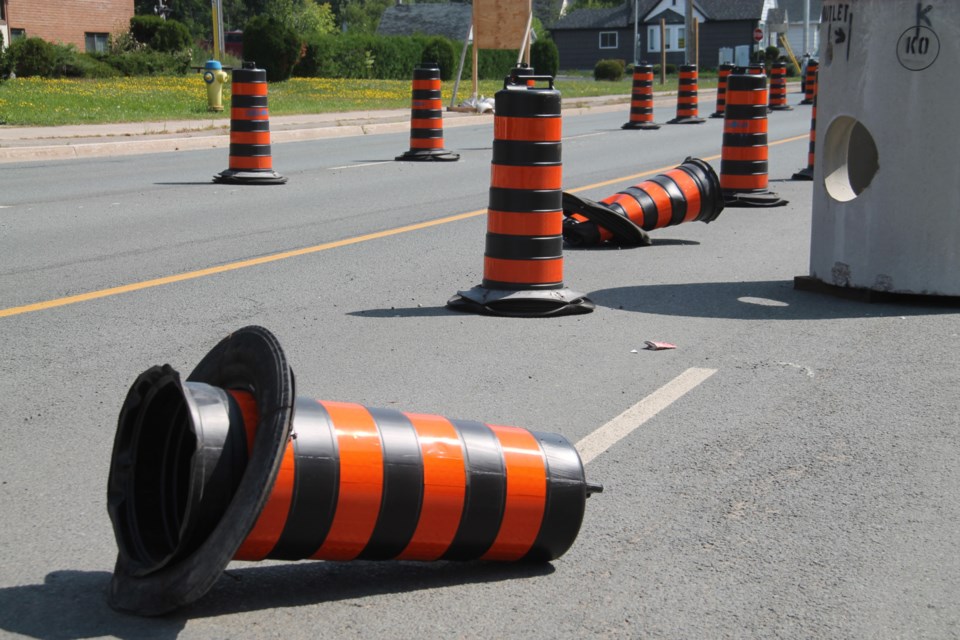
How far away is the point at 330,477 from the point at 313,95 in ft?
103

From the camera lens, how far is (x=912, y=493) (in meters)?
4.56

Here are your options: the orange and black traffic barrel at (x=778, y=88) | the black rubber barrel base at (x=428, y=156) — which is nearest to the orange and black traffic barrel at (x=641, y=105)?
the orange and black traffic barrel at (x=778, y=88)

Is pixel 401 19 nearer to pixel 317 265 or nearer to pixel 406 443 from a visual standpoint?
pixel 317 265

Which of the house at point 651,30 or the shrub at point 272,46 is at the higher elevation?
the house at point 651,30

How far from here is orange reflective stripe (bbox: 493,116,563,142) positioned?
748 centimetres

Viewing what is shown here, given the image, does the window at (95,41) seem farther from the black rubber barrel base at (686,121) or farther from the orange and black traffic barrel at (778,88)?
the black rubber barrel base at (686,121)

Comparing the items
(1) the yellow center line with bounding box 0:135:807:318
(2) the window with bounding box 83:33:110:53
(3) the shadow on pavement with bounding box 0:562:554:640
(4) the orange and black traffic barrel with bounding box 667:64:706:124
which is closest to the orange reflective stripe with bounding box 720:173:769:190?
(1) the yellow center line with bounding box 0:135:807:318

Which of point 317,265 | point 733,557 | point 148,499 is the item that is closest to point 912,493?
point 733,557

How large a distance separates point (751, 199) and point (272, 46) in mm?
28953

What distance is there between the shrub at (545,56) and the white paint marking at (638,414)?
52.4m

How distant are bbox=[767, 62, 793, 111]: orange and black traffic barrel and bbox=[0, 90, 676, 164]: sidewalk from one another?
8.17 metres

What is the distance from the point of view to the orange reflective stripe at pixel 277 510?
11.1 ft

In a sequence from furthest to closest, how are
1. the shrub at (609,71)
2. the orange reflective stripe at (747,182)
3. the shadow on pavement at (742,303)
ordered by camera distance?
1. the shrub at (609,71)
2. the orange reflective stripe at (747,182)
3. the shadow on pavement at (742,303)

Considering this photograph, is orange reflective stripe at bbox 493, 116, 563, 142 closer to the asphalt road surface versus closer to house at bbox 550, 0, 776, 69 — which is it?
the asphalt road surface
